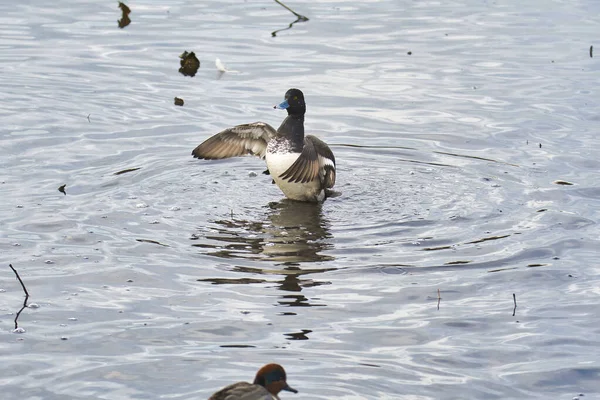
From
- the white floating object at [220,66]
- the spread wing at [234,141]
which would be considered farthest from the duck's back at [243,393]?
the white floating object at [220,66]

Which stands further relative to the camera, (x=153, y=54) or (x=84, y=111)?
(x=153, y=54)

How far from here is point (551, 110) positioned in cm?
1488

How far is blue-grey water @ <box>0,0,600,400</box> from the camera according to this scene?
7.44 meters

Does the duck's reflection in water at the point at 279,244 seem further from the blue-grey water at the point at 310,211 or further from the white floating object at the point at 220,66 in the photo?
the white floating object at the point at 220,66

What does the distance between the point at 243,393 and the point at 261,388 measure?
163 mm

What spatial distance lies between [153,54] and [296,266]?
28.7ft

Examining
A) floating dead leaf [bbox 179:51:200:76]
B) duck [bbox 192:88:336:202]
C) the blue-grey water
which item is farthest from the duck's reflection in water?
floating dead leaf [bbox 179:51:200:76]

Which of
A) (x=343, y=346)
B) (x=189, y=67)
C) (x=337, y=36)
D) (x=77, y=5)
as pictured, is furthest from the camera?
(x=77, y=5)

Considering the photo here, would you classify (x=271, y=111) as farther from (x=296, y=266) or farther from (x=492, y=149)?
(x=296, y=266)

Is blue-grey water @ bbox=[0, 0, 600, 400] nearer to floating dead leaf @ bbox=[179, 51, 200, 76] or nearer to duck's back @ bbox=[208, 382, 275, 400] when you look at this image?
floating dead leaf @ bbox=[179, 51, 200, 76]

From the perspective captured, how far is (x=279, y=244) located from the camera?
404 inches

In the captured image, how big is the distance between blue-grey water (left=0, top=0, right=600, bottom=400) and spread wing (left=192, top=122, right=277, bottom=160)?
29 cm

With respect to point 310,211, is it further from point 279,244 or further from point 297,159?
point 279,244

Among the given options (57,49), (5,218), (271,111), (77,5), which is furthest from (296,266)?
(77,5)
